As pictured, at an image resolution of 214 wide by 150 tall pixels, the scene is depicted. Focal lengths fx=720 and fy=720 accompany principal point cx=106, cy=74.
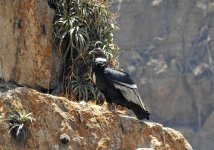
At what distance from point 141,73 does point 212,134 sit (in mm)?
9725

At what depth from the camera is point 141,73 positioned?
70500mm

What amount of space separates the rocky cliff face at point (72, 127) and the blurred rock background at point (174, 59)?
53531mm

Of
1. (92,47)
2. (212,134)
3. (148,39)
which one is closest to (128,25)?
(148,39)

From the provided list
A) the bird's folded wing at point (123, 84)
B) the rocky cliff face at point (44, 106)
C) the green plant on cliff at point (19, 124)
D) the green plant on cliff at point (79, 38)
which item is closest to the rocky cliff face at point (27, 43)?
the rocky cliff face at point (44, 106)

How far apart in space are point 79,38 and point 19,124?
3.61m

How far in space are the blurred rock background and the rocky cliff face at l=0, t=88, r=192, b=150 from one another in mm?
53531

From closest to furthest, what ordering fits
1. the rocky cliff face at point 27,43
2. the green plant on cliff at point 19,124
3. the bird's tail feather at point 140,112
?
the green plant on cliff at point 19,124 → the bird's tail feather at point 140,112 → the rocky cliff face at point 27,43

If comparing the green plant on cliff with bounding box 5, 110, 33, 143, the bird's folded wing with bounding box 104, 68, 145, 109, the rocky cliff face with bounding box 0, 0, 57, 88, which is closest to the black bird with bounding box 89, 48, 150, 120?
the bird's folded wing with bounding box 104, 68, 145, 109

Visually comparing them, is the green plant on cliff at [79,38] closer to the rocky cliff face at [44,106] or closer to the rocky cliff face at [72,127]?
the rocky cliff face at [44,106]

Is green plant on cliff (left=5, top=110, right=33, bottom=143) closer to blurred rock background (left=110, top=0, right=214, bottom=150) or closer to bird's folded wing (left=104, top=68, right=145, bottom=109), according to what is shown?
bird's folded wing (left=104, top=68, right=145, bottom=109)

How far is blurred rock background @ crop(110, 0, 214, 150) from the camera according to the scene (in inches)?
2699

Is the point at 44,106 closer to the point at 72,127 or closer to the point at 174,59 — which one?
the point at 72,127

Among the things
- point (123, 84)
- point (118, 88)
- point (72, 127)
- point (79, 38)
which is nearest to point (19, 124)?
point (72, 127)

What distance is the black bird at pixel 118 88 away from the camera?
11.3 meters
